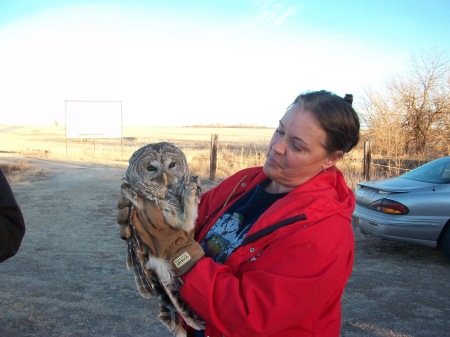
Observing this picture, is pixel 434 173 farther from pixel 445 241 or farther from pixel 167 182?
pixel 167 182

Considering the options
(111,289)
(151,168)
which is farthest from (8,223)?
(111,289)

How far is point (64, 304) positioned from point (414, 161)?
1493cm

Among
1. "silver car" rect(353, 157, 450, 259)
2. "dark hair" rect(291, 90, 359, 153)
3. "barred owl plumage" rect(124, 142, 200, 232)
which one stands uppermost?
"dark hair" rect(291, 90, 359, 153)

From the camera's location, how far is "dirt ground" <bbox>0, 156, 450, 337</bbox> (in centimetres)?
413

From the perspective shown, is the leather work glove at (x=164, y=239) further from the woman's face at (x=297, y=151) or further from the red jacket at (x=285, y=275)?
the woman's face at (x=297, y=151)

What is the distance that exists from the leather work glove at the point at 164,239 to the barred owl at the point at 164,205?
0.03 metres

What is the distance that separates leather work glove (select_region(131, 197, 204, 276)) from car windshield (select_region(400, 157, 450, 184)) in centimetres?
595

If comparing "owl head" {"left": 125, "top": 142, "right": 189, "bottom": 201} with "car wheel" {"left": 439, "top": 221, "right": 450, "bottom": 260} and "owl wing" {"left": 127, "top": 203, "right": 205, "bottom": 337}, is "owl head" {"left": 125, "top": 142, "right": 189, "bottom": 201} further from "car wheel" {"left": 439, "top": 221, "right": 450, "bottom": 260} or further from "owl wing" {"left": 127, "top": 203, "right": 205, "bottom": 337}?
"car wheel" {"left": 439, "top": 221, "right": 450, "bottom": 260}

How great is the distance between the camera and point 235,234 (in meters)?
1.89

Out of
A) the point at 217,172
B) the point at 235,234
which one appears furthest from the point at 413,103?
Result: the point at 235,234

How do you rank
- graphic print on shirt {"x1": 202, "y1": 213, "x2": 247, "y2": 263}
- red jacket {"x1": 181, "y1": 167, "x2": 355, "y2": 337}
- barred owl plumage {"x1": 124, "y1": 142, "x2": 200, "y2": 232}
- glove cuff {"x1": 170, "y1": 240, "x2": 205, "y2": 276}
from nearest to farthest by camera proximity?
1. red jacket {"x1": 181, "y1": 167, "x2": 355, "y2": 337}
2. glove cuff {"x1": 170, "y1": 240, "x2": 205, "y2": 276}
3. barred owl plumage {"x1": 124, "y1": 142, "x2": 200, "y2": 232}
4. graphic print on shirt {"x1": 202, "y1": 213, "x2": 247, "y2": 263}

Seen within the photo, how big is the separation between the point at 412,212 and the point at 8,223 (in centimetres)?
560

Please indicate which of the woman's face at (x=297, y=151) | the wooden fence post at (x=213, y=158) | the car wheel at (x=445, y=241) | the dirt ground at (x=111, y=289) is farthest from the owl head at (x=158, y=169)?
the wooden fence post at (x=213, y=158)

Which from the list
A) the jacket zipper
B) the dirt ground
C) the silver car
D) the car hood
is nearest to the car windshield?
the silver car
